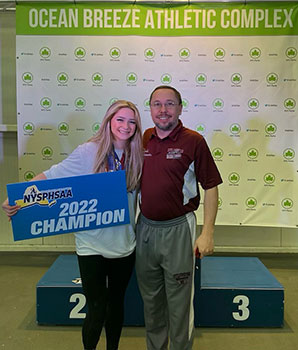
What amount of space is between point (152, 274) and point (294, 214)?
2.25 meters

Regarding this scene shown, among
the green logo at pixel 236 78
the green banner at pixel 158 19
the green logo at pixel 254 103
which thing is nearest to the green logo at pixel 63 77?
the green banner at pixel 158 19

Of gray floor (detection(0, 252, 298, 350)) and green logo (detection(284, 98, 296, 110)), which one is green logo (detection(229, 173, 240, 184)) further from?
gray floor (detection(0, 252, 298, 350))

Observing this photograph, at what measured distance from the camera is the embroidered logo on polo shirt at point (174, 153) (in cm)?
179

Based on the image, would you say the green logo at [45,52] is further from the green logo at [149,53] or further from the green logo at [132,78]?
the green logo at [149,53]

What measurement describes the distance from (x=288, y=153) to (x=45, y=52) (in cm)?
255

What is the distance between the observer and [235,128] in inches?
139

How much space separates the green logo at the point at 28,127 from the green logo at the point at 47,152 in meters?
0.21

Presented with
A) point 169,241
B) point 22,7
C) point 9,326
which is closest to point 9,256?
point 9,326

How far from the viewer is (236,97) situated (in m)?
3.51

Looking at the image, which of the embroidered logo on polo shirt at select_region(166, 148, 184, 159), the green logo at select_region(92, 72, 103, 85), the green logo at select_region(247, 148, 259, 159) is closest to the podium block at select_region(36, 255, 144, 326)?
the embroidered logo on polo shirt at select_region(166, 148, 184, 159)

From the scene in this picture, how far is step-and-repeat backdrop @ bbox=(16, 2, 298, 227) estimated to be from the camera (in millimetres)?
3477

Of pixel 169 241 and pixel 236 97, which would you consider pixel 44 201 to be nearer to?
pixel 169 241

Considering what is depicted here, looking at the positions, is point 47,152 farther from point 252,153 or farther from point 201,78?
point 252,153

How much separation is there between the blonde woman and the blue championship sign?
1.8 inches
